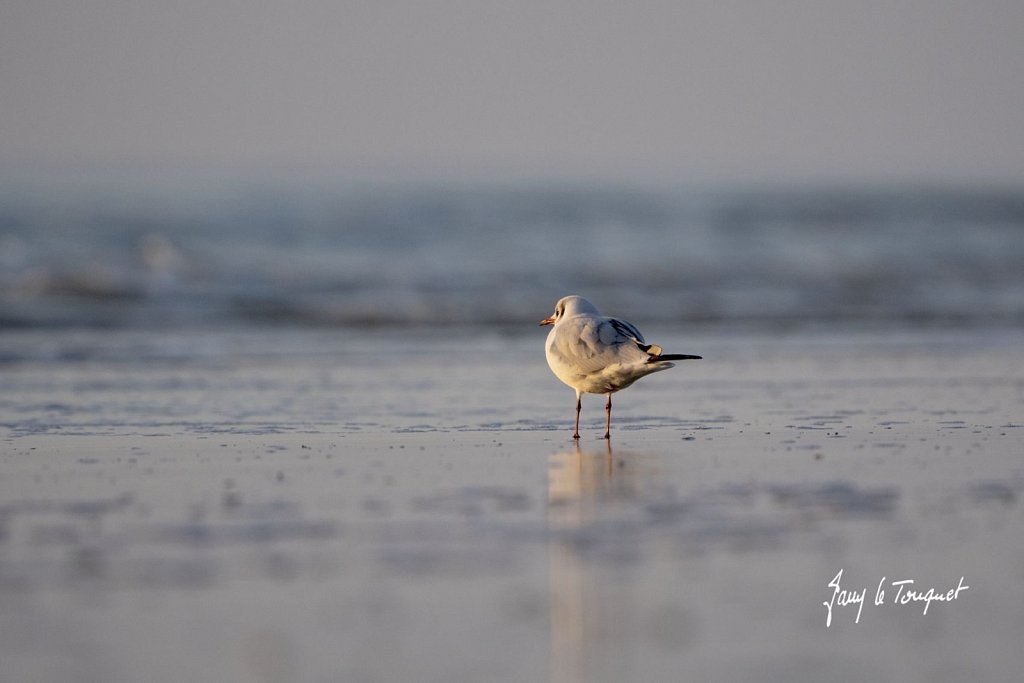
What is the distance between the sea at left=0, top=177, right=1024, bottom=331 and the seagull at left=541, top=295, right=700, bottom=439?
5903 mm

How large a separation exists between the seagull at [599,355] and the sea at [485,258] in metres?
5.90

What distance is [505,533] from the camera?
457 cm

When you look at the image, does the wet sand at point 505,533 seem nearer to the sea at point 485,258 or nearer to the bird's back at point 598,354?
the bird's back at point 598,354

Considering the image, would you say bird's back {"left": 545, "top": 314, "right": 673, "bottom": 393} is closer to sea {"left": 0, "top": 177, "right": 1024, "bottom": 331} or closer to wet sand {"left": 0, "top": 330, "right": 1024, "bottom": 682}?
wet sand {"left": 0, "top": 330, "right": 1024, "bottom": 682}

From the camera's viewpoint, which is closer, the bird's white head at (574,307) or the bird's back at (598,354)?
the bird's back at (598,354)

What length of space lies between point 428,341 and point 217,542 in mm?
7236

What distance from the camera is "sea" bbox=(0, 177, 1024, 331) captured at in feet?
45.9

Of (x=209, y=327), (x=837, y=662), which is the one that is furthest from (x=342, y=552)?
(x=209, y=327)

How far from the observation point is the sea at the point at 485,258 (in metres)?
14.0

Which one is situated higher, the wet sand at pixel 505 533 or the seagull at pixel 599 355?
the seagull at pixel 599 355

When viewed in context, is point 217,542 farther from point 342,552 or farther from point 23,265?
point 23,265

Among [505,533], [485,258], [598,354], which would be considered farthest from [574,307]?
[485,258]

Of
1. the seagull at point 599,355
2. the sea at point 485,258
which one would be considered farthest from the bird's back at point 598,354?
the sea at point 485,258

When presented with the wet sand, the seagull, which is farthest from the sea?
the seagull
